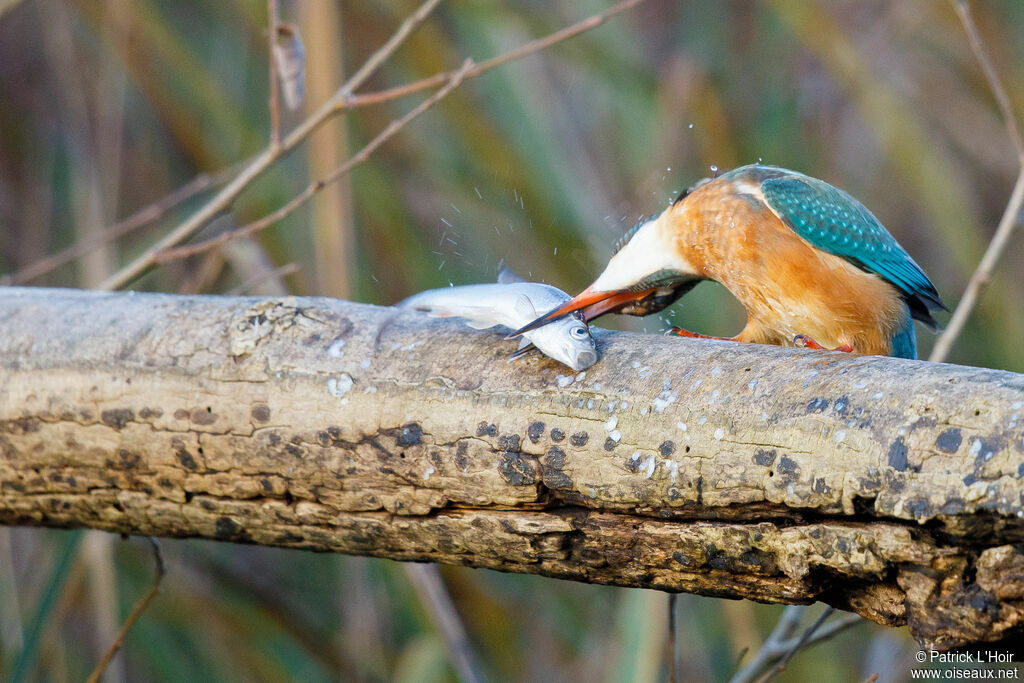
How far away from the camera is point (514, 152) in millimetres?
2354

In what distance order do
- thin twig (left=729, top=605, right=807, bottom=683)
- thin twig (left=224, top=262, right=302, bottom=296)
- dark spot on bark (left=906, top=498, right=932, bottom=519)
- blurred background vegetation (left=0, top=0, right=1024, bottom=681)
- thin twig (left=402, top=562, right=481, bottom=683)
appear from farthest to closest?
blurred background vegetation (left=0, top=0, right=1024, bottom=681) → thin twig (left=402, top=562, right=481, bottom=683) → thin twig (left=224, top=262, right=302, bottom=296) → thin twig (left=729, top=605, right=807, bottom=683) → dark spot on bark (left=906, top=498, right=932, bottom=519)

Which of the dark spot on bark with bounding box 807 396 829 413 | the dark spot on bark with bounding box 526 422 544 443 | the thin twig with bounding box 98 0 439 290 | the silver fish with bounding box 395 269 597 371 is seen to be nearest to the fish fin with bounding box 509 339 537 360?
the silver fish with bounding box 395 269 597 371

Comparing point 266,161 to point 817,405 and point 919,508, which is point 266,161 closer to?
point 817,405

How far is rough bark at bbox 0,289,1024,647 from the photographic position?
83cm

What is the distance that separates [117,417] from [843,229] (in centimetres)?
108

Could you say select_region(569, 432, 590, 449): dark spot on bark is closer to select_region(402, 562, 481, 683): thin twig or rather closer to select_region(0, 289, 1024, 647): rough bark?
select_region(0, 289, 1024, 647): rough bark

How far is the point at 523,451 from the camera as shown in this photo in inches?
40.6

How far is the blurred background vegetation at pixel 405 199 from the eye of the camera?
7.34 feet

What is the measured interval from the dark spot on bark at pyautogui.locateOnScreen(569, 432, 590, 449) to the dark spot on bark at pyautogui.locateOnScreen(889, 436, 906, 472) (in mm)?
302

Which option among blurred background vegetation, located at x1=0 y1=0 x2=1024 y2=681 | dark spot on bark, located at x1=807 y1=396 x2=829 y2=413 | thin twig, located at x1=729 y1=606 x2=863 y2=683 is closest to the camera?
dark spot on bark, located at x1=807 y1=396 x2=829 y2=413

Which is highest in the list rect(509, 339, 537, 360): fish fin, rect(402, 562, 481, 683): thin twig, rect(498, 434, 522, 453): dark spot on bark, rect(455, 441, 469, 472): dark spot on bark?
rect(509, 339, 537, 360): fish fin

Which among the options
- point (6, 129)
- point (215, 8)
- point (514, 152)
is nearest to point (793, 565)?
point (514, 152)

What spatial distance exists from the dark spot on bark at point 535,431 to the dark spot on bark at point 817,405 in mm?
279

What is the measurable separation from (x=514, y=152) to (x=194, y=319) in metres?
1.26
